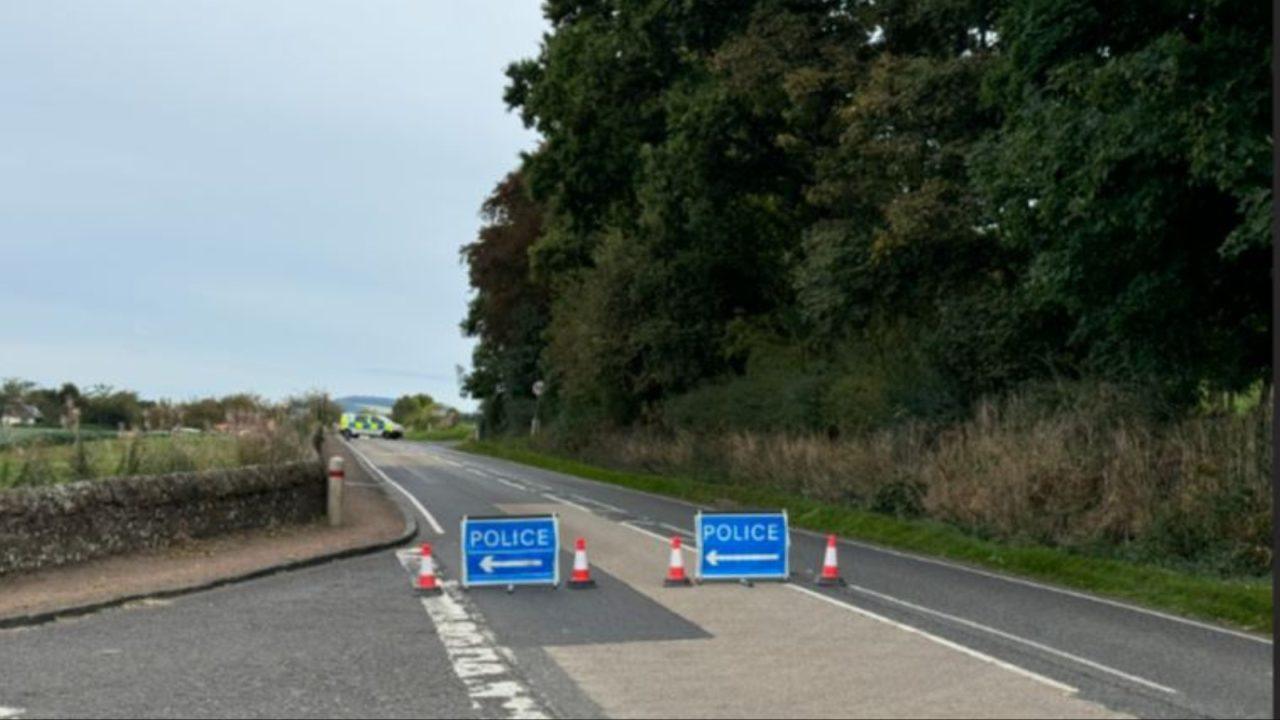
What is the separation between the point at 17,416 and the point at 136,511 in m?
10.0

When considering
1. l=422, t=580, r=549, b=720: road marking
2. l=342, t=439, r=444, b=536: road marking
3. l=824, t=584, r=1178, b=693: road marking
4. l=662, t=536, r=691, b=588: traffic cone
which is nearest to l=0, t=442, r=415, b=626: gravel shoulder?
l=342, t=439, r=444, b=536: road marking

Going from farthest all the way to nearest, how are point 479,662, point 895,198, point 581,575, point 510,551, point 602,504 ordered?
point 602,504, point 895,198, point 510,551, point 581,575, point 479,662

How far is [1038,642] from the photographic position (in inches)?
433

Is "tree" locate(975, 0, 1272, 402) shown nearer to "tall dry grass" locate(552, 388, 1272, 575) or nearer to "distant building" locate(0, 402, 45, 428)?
"tall dry grass" locate(552, 388, 1272, 575)

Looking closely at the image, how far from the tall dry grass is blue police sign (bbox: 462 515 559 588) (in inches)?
281

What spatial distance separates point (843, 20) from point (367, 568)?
1718 centimetres

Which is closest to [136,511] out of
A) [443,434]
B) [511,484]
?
[511,484]

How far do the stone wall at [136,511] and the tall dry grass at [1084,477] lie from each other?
10.4 metres

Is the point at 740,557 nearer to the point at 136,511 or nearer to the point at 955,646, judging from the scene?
the point at 955,646

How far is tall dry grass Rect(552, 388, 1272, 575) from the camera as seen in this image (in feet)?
51.8

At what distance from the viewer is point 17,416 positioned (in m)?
25.3

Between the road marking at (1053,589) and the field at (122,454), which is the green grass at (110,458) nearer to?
the field at (122,454)

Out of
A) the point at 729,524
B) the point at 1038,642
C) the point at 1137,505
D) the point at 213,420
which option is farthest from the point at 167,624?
the point at 213,420

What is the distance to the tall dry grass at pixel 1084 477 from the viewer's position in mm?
15781
